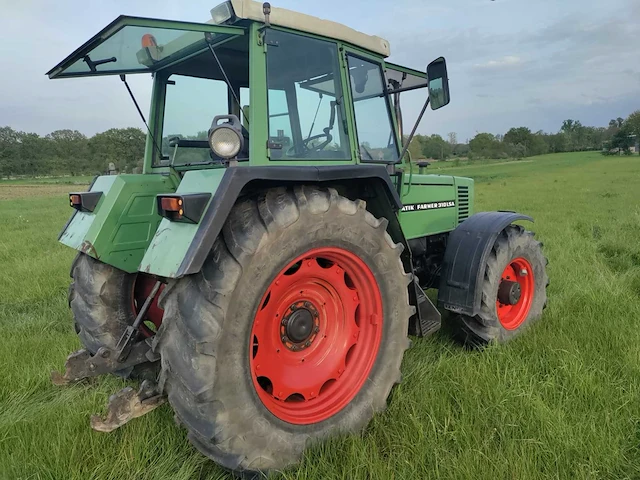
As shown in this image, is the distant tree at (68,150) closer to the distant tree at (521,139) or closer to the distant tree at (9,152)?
the distant tree at (9,152)

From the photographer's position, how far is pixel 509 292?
364cm

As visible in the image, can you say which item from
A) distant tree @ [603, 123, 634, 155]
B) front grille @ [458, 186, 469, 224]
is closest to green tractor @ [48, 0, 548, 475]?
front grille @ [458, 186, 469, 224]

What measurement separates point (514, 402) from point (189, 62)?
9.88 feet

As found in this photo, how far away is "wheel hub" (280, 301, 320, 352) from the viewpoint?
2.42 metres

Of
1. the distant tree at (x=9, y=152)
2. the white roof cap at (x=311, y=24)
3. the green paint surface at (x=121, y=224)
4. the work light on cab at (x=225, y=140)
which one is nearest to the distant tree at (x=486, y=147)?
the distant tree at (x=9, y=152)

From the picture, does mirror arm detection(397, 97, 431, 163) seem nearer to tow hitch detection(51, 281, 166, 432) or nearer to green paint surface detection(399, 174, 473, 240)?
green paint surface detection(399, 174, 473, 240)

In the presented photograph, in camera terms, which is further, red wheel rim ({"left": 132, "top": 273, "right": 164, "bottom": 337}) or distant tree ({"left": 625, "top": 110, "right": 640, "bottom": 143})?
distant tree ({"left": 625, "top": 110, "right": 640, "bottom": 143})

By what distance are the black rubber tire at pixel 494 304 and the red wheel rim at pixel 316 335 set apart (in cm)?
119

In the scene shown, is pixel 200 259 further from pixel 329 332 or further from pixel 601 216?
pixel 601 216

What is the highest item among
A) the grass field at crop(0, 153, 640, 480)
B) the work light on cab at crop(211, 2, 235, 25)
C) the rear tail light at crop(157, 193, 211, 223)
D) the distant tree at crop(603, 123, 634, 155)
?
the distant tree at crop(603, 123, 634, 155)

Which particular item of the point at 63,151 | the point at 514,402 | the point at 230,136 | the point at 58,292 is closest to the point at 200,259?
the point at 230,136

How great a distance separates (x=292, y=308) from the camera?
8.01 ft

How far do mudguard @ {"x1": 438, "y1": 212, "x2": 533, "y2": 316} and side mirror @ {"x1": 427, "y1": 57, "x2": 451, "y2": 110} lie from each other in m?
1.12

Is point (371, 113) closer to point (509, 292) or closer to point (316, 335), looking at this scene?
point (316, 335)
